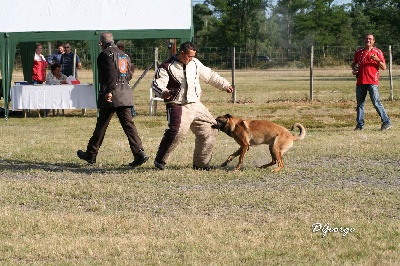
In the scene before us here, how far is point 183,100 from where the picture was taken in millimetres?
9891

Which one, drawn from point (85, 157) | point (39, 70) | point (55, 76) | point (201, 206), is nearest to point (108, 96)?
point (85, 157)

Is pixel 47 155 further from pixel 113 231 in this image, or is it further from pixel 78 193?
pixel 113 231

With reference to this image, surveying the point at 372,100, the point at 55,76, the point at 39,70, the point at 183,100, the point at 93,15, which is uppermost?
the point at 93,15

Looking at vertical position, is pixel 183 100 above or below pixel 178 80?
below

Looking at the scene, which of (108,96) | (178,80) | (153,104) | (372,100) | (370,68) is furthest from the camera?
(153,104)

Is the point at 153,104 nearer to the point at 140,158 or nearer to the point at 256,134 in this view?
the point at 140,158

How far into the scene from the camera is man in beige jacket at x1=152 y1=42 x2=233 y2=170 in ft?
32.0

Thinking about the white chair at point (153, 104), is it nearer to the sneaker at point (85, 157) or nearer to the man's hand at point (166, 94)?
the sneaker at point (85, 157)

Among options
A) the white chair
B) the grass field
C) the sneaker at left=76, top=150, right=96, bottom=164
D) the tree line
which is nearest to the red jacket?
the white chair

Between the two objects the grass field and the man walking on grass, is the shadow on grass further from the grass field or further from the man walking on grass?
the man walking on grass

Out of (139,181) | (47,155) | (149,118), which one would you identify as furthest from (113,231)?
(149,118)

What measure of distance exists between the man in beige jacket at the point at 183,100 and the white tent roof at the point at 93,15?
9098 mm

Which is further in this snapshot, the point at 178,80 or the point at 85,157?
the point at 85,157

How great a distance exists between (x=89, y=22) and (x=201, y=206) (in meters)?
11.9
